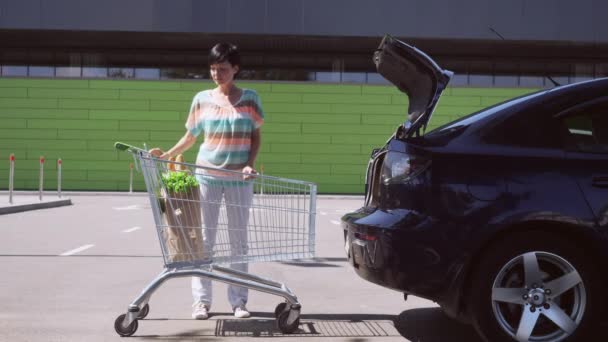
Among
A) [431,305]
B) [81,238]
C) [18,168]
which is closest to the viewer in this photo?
[431,305]

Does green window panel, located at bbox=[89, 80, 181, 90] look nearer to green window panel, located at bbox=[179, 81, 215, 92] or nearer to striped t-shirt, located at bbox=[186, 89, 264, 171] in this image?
green window panel, located at bbox=[179, 81, 215, 92]

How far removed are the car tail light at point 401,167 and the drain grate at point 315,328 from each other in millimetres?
1046

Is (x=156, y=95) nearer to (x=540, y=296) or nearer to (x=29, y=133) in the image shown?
(x=29, y=133)

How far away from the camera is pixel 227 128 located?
4758mm

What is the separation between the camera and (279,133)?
2430 cm

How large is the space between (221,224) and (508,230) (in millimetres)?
1688

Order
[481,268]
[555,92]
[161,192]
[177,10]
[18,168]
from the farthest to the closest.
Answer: [18,168]
[177,10]
[161,192]
[555,92]
[481,268]

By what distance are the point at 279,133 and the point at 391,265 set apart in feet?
68.3

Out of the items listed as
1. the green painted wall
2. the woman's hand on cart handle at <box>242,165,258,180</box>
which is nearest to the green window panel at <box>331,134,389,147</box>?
the green painted wall

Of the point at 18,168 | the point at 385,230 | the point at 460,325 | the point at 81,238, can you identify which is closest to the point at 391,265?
the point at 385,230

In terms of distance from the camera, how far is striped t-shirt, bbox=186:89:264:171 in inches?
186

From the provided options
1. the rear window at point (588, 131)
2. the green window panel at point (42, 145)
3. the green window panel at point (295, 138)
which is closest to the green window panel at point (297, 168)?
the green window panel at point (295, 138)

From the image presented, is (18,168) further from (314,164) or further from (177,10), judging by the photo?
(314,164)

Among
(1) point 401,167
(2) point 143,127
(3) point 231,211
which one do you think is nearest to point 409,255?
(1) point 401,167
